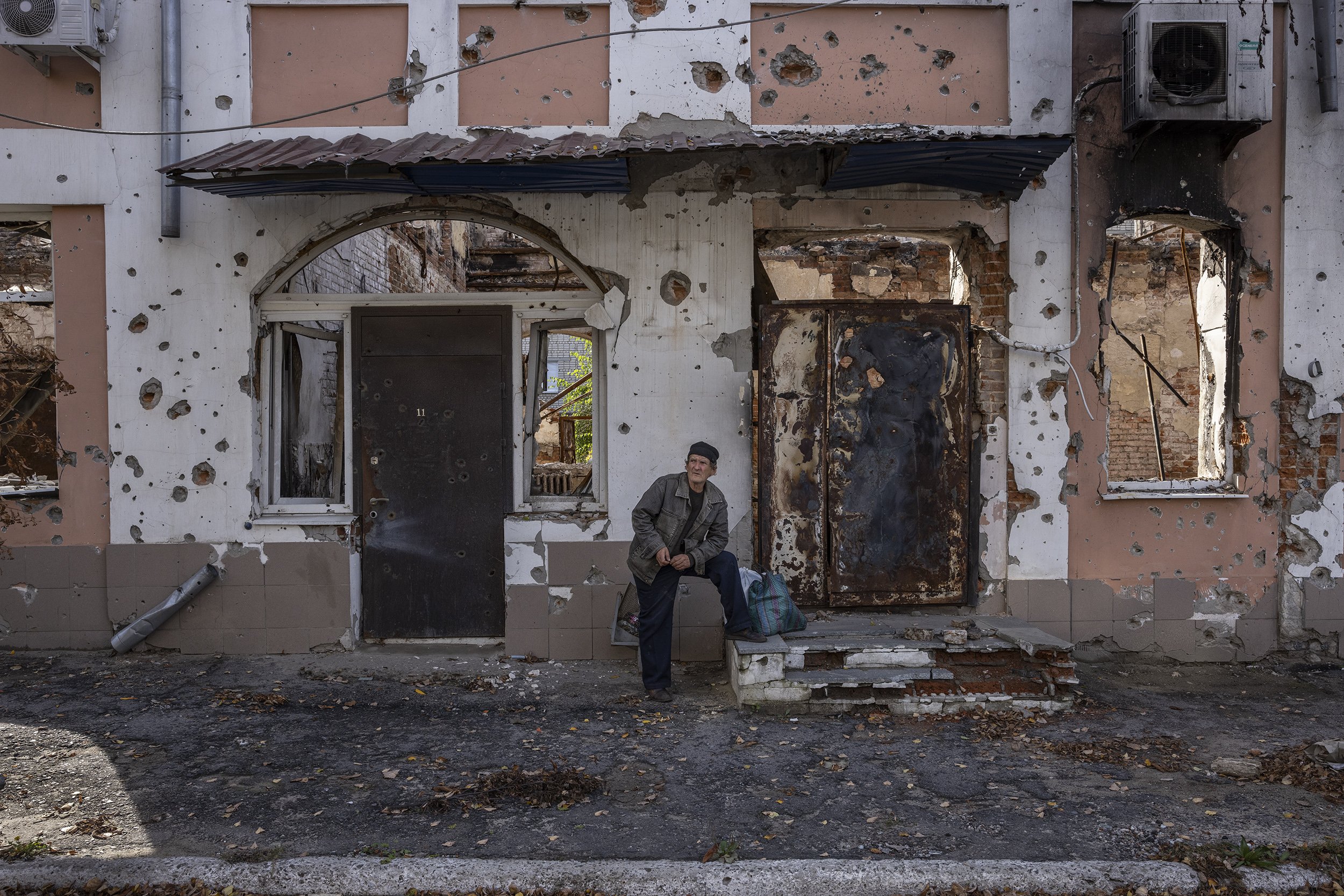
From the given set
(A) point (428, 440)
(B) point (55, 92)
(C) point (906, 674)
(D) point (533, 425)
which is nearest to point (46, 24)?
Result: (B) point (55, 92)

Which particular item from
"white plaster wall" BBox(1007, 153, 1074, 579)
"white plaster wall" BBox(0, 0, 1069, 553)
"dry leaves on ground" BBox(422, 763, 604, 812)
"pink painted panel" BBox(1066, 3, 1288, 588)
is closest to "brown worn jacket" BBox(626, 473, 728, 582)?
"white plaster wall" BBox(0, 0, 1069, 553)

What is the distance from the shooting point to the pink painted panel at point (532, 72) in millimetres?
6160

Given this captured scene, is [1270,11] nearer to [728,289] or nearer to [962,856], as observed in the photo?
[728,289]

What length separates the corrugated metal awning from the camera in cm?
509

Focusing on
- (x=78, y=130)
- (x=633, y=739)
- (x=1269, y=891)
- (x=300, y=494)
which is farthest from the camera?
(x=300, y=494)

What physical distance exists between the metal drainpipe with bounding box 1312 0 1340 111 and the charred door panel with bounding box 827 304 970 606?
9.95ft

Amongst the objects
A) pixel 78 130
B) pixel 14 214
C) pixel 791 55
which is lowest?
pixel 14 214

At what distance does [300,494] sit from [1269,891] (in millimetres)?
6347

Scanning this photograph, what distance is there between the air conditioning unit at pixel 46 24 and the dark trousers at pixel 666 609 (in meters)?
5.20

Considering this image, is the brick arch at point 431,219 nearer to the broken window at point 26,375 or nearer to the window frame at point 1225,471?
the broken window at point 26,375

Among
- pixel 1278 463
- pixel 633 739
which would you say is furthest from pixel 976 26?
pixel 633 739

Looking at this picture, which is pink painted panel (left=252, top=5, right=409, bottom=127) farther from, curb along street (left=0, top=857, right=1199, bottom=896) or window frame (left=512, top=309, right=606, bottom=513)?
curb along street (left=0, top=857, right=1199, bottom=896)

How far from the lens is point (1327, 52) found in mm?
6105

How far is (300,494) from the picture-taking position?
6.80 meters
